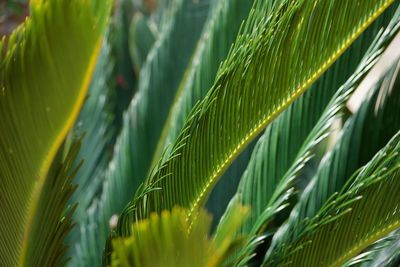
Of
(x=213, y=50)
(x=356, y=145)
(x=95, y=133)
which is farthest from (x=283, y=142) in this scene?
(x=95, y=133)

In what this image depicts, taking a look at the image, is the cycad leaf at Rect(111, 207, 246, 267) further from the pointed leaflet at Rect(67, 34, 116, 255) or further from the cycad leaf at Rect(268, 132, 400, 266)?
the pointed leaflet at Rect(67, 34, 116, 255)

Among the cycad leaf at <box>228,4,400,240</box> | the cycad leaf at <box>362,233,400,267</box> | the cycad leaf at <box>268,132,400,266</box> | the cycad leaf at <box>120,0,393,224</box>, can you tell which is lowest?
the cycad leaf at <box>362,233,400,267</box>

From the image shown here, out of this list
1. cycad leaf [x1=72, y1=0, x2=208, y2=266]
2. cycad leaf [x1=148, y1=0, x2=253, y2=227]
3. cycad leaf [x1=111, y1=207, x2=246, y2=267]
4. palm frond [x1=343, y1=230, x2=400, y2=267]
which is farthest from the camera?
cycad leaf [x1=72, y1=0, x2=208, y2=266]

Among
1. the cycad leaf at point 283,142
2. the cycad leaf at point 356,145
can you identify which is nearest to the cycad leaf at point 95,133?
the cycad leaf at point 283,142

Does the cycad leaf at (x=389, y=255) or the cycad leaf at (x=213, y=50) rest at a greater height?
the cycad leaf at (x=213, y=50)

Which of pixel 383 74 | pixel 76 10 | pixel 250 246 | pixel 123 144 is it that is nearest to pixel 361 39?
pixel 383 74

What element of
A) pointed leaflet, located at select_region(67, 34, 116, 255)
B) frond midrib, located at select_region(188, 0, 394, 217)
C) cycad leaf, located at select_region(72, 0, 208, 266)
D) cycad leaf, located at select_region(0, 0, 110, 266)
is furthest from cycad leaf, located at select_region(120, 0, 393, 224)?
pointed leaflet, located at select_region(67, 34, 116, 255)

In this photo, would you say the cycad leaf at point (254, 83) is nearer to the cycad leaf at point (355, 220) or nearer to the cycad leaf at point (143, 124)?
the cycad leaf at point (355, 220)
